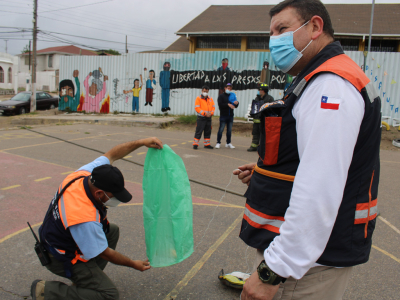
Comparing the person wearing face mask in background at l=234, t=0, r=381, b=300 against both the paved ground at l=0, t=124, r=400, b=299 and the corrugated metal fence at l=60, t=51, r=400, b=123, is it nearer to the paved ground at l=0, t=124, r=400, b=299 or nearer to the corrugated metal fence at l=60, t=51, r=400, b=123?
the paved ground at l=0, t=124, r=400, b=299

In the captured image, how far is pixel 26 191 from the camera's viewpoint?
554 cm

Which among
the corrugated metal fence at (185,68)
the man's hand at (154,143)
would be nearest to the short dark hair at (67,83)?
the corrugated metal fence at (185,68)

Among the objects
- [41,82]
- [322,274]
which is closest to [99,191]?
[322,274]

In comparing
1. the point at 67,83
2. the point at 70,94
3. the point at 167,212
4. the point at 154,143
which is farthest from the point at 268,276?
the point at 67,83

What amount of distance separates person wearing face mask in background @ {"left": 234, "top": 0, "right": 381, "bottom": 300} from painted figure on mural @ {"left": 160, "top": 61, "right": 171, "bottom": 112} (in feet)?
55.3

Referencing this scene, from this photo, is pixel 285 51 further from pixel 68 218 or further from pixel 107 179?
pixel 68 218

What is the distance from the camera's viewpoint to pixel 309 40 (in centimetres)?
147

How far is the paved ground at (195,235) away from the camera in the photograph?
9.98ft

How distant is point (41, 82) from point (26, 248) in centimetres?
4775

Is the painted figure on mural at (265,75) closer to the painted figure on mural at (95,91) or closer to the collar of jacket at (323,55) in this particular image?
the painted figure on mural at (95,91)

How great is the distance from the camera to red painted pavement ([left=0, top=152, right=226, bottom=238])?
4434 millimetres

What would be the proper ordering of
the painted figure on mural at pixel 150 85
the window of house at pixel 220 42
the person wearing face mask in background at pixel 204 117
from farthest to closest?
the window of house at pixel 220 42
the painted figure on mural at pixel 150 85
the person wearing face mask in background at pixel 204 117

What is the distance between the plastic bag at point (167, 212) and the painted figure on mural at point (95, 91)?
18001mm

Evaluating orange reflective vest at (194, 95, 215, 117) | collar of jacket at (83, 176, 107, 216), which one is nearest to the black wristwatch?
collar of jacket at (83, 176, 107, 216)
